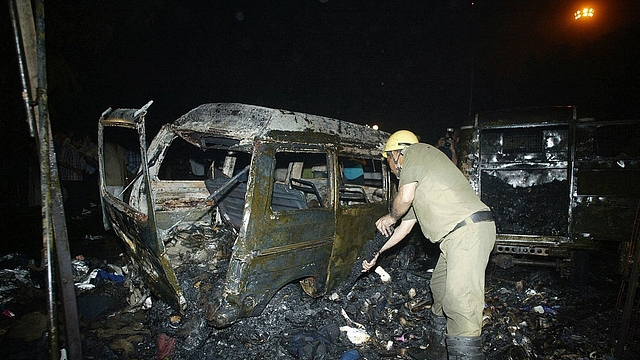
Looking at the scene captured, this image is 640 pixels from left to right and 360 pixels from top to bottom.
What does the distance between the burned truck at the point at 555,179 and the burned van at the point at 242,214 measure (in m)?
1.96

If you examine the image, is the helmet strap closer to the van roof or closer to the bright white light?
the van roof

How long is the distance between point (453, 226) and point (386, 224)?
69 cm

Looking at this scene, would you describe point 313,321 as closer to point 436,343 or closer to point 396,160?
point 436,343

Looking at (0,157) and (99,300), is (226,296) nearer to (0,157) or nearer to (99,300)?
(99,300)

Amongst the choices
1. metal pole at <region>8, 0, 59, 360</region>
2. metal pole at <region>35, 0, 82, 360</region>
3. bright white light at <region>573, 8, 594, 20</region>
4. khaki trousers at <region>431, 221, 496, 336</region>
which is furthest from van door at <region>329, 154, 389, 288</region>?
bright white light at <region>573, 8, 594, 20</region>

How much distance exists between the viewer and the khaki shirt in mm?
3017

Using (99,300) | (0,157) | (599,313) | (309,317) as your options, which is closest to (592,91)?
(599,313)

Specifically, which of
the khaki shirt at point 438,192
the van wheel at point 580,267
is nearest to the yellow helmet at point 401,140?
the khaki shirt at point 438,192

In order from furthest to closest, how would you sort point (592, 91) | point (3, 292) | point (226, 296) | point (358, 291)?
point (592, 91)
point (358, 291)
point (3, 292)
point (226, 296)

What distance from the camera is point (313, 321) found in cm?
373

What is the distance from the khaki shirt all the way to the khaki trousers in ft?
0.47

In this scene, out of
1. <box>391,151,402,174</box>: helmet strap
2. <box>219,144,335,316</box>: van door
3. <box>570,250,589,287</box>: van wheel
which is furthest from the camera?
<box>570,250,589,287</box>: van wheel

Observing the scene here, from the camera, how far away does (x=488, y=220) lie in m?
2.97

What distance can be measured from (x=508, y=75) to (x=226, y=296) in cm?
1634
